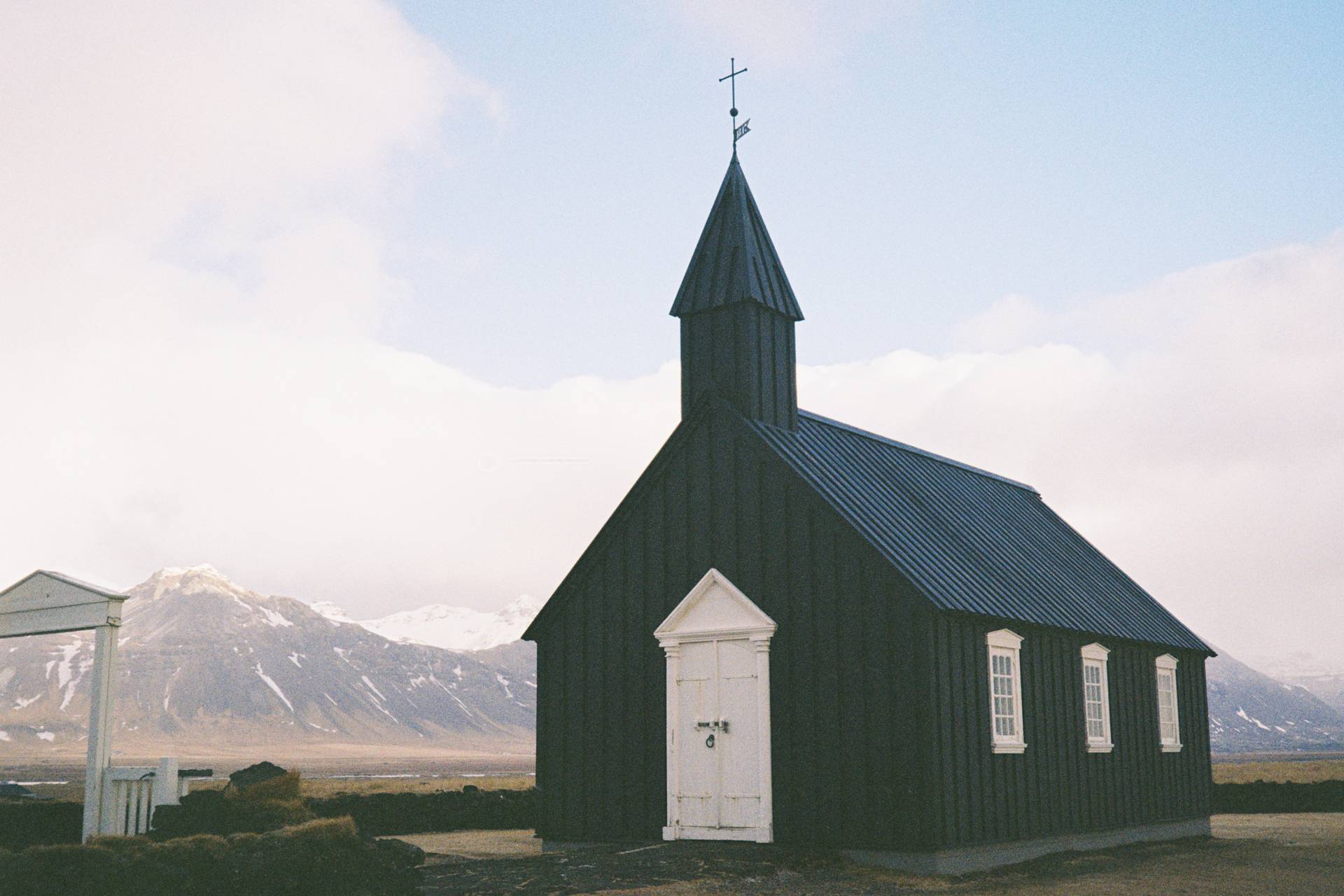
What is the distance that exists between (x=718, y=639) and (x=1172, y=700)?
11627 millimetres

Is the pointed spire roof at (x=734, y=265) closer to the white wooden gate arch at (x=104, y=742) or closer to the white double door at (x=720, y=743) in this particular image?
the white double door at (x=720, y=743)

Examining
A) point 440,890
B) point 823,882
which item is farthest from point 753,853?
point 440,890

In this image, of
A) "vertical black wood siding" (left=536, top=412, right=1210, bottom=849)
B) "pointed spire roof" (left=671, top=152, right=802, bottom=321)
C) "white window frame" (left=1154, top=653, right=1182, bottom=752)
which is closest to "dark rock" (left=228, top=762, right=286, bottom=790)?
"vertical black wood siding" (left=536, top=412, right=1210, bottom=849)

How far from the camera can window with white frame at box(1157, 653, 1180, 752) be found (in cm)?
2561

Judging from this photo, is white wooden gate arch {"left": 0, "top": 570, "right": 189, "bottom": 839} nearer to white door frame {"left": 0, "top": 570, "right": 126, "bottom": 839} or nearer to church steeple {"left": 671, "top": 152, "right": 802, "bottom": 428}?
white door frame {"left": 0, "top": 570, "right": 126, "bottom": 839}

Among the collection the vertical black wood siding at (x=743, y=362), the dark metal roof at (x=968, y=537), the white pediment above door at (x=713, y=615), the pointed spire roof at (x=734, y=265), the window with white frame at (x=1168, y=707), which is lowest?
the window with white frame at (x=1168, y=707)

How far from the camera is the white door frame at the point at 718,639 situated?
18.7m

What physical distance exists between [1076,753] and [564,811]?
27.0 ft

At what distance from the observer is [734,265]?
2141 centimetres

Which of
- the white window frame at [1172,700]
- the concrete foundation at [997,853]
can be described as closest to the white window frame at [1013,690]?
the concrete foundation at [997,853]

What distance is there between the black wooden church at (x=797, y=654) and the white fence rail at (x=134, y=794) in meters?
6.18

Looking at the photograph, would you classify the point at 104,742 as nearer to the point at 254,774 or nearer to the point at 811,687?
the point at 254,774

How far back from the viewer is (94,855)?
11281 mm

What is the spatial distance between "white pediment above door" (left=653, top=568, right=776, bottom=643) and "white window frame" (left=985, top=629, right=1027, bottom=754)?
326 centimetres
